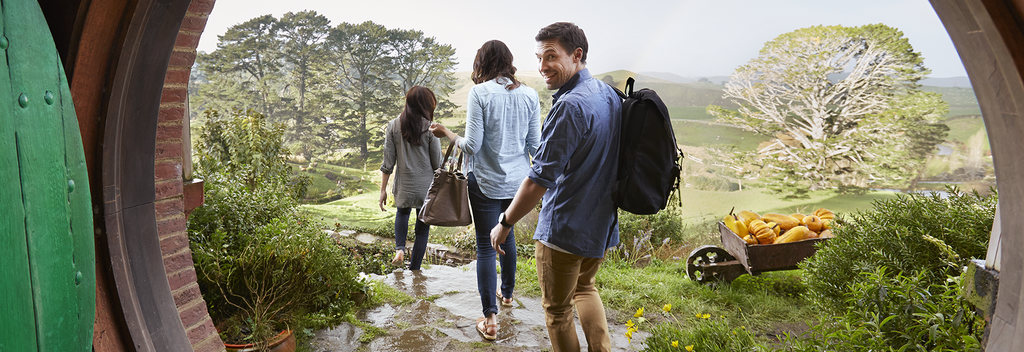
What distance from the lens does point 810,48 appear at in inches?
404

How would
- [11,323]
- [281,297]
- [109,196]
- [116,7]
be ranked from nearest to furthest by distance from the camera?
[11,323]
[116,7]
[109,196]
[281,297]

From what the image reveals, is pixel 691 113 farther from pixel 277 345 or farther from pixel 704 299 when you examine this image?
pixel 277 345

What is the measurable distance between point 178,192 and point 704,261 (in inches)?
153

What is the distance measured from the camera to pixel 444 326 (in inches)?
135

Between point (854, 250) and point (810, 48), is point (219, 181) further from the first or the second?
point (810, 48)

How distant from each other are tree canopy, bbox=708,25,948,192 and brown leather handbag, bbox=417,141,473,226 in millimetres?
9524

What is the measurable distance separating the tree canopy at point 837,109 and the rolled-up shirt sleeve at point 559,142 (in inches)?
407

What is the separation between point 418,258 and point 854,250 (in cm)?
329

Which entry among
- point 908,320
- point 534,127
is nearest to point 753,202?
point 534,127

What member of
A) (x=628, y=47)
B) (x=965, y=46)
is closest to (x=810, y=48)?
(x=628, y=47)

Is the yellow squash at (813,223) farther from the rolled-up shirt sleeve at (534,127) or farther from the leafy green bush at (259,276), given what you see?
the leafy green bush at (259,276)

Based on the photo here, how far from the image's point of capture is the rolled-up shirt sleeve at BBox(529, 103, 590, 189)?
191 cm

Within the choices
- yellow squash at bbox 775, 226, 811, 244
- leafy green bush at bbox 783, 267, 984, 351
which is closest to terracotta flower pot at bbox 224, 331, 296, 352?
leafy green bush at bbox 783, 267, 984, 351

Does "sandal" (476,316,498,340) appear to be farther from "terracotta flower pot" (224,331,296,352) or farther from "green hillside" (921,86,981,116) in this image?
"green hillside" (921,86,981,116)
